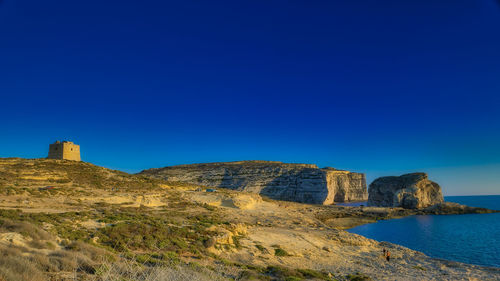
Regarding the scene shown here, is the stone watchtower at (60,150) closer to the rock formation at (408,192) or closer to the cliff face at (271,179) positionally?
the cliff face at (271,179)

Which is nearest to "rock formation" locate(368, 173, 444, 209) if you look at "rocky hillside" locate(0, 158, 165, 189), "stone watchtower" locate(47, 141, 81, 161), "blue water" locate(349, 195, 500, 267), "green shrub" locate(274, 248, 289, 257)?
"blue water" locate(349, 195, 500, 267)

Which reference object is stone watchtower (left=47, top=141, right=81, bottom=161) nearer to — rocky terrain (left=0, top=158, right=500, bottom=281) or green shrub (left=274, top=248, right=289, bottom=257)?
rocky terrain (left=0, top=158, right=500, bottom=281)

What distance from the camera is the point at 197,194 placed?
136 ft

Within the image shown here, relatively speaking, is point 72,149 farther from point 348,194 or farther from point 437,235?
point 348,194

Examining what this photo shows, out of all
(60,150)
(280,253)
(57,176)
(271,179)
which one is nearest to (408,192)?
(271,179)

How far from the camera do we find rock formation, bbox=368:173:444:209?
72.9 meters

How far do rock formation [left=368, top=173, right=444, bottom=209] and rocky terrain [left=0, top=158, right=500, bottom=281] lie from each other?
56485 mm

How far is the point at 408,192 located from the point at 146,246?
79685mm

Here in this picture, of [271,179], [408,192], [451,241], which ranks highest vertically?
[271,179]

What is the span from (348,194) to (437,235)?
2909 inches

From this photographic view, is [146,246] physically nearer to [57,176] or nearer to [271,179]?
[57,176]

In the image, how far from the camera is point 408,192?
73.5 meters

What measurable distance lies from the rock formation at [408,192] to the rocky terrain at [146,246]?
185 ft

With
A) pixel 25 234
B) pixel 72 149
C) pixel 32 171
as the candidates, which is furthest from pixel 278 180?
pixel 25 234
